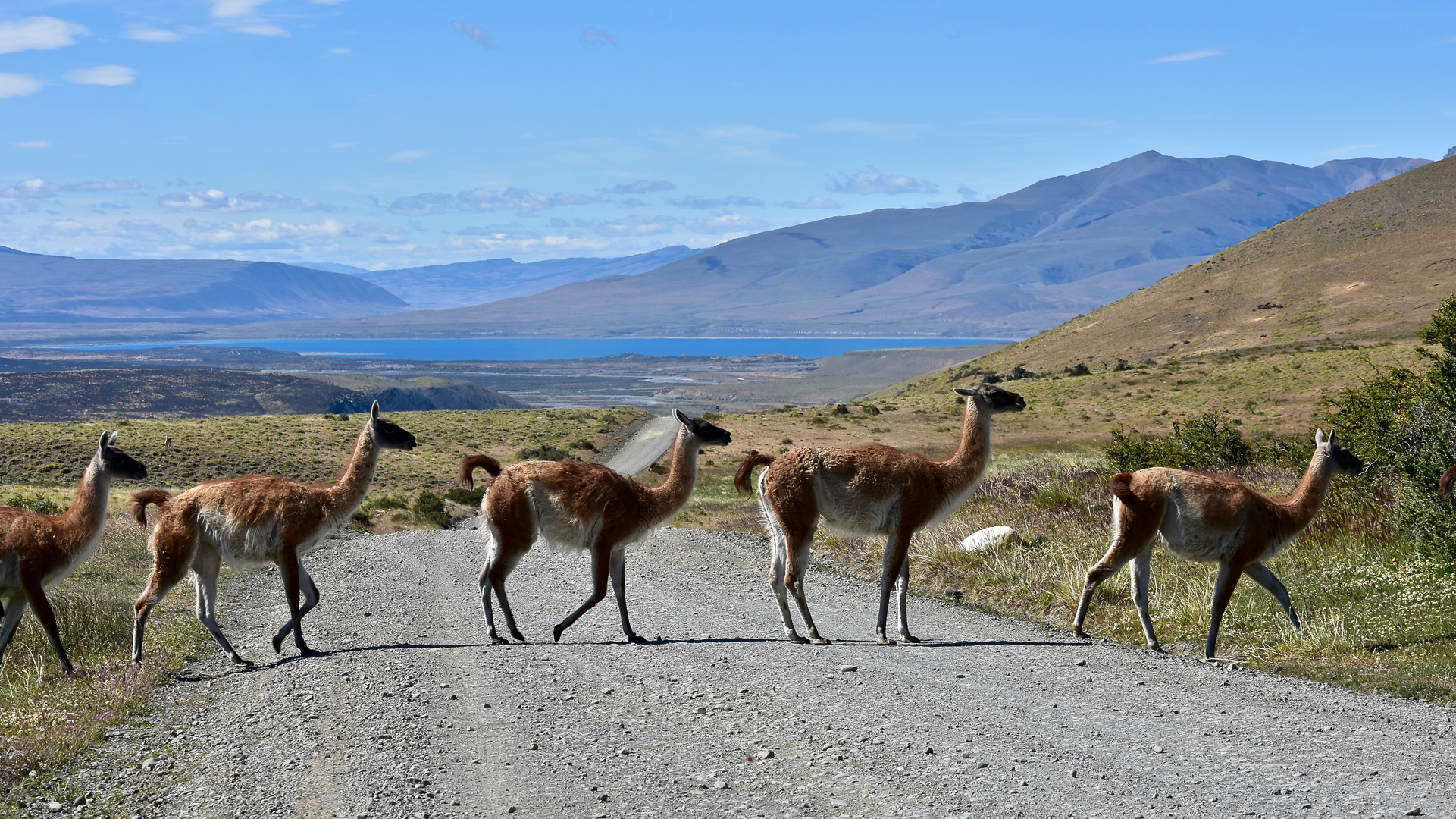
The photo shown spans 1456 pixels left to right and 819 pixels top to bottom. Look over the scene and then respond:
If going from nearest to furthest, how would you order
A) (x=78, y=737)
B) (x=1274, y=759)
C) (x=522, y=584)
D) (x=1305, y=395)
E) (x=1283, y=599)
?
(x=1274, y=759) → (x=78, y=737) → (x=1283, y=599) → (x=522, y=584) → (x=1305, y=395)

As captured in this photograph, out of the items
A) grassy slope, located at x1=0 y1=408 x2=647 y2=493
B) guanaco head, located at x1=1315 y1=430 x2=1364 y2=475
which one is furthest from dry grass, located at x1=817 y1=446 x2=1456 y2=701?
grassy slope, located at x1=0 y1=408 x2=647 y2=493

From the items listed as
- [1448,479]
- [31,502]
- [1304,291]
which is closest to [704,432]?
[1448,479]

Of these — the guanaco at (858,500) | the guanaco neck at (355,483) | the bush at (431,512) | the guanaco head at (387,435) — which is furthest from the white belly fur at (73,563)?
the bush at (431,512)

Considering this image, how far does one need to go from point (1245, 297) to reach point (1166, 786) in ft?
353

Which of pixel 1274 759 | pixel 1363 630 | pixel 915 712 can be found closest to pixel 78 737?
pixel 915 712

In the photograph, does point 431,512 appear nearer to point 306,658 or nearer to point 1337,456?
point 306,658

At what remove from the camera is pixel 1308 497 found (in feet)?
35.2

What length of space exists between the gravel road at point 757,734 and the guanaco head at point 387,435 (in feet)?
Result: 6.90

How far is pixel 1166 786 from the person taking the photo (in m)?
6.68

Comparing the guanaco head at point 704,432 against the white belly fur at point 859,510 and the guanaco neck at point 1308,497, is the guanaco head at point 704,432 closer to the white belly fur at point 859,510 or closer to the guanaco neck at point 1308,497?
the white belly fur at point 859,510

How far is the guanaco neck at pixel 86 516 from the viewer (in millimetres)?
10359

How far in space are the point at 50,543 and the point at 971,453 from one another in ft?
29.2

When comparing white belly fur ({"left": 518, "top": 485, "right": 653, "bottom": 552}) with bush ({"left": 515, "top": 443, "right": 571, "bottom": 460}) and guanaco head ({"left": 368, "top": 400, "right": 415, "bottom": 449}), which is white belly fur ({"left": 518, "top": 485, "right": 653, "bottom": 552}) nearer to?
guanaco head ({"left": 368, "top": 400, "right": 415, "bottom": 449})

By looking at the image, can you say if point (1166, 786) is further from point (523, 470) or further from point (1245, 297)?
point (1245, 297)
